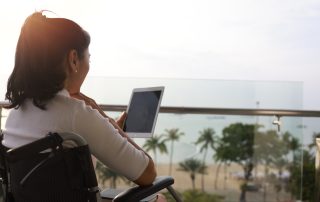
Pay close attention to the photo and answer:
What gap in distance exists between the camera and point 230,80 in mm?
3949

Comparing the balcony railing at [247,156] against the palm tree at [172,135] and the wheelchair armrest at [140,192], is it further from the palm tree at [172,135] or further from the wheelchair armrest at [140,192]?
the wheelchair armrest at [140,192]

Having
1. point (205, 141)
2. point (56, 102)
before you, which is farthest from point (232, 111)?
point (56, 102)

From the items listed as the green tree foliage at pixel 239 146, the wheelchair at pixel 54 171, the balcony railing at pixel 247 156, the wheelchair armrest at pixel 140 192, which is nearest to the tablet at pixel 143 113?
the wheelchair armrest at pixel 140 192

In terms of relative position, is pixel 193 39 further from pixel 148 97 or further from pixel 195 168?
pixel 148 97

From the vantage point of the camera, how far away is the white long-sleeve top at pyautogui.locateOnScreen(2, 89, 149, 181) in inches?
50.9

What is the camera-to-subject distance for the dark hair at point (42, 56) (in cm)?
135

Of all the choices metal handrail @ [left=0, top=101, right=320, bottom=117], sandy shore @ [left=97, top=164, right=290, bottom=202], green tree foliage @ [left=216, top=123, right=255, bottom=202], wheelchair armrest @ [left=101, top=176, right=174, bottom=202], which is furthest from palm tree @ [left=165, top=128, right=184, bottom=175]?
wheelchair armrest @ [left=101, top=176, right=174, bottom=202]

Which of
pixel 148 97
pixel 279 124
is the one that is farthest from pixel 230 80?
pixel 148 97

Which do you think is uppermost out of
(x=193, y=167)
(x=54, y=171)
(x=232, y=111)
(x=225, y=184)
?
(x=232, y=111)

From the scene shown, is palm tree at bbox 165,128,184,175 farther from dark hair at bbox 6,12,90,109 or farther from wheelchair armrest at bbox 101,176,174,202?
dark hair at bbox 6,12,90,109

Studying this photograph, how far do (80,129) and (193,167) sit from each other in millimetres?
2854

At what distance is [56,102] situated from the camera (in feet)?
4.35

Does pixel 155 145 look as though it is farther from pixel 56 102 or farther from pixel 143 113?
pixel 56 102

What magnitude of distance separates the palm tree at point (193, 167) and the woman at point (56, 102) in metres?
2.65
